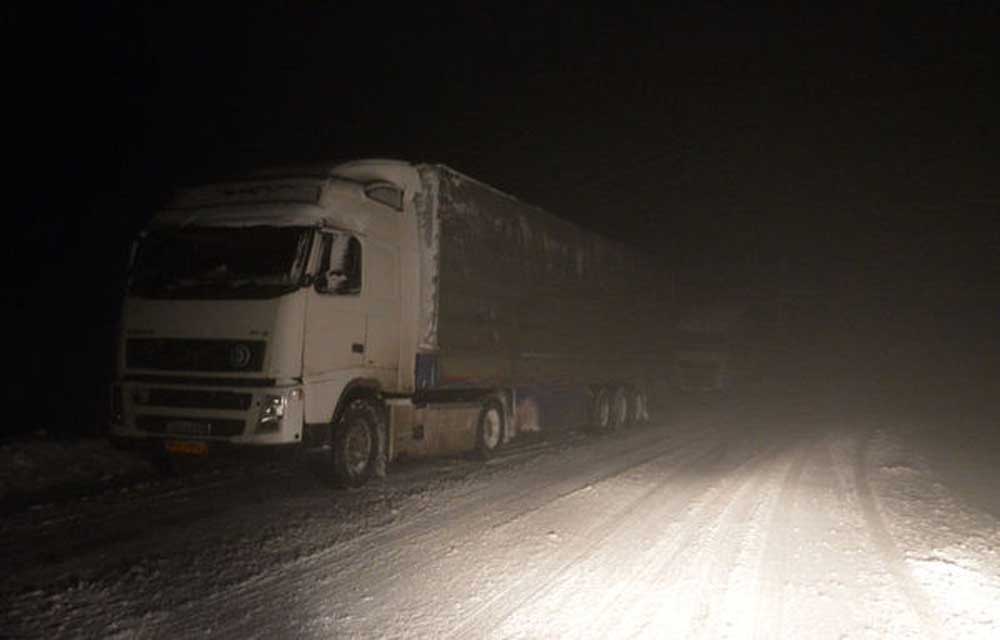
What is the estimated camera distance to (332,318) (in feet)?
29.6

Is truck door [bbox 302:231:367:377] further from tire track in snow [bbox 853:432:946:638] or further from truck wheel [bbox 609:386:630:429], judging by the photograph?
truck wheel [bbox 609:386:630:429]

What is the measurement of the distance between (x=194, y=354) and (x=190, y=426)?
0.78m

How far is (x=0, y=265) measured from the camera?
100 feet

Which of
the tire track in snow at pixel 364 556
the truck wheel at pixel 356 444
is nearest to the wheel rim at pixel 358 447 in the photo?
the truck wheel at pixel 356 444

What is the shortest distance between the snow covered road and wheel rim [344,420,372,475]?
1.05 ft

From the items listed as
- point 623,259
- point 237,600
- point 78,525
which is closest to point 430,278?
point 78,525

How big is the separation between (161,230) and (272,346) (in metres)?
2.34

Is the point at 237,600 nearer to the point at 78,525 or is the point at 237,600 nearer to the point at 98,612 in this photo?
the point at 98,612

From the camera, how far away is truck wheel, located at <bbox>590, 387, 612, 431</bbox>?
1730 centimetres

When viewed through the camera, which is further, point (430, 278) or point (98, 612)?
point (430, 278)

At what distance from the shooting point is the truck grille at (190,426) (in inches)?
330

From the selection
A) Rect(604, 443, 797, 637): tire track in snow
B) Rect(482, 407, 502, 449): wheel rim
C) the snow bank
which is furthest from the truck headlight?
Rect(482, 407, 502, 449): wheel rim

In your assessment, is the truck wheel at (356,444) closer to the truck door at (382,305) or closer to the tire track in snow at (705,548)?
the truck door at (382,305)

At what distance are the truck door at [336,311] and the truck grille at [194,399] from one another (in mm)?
746
